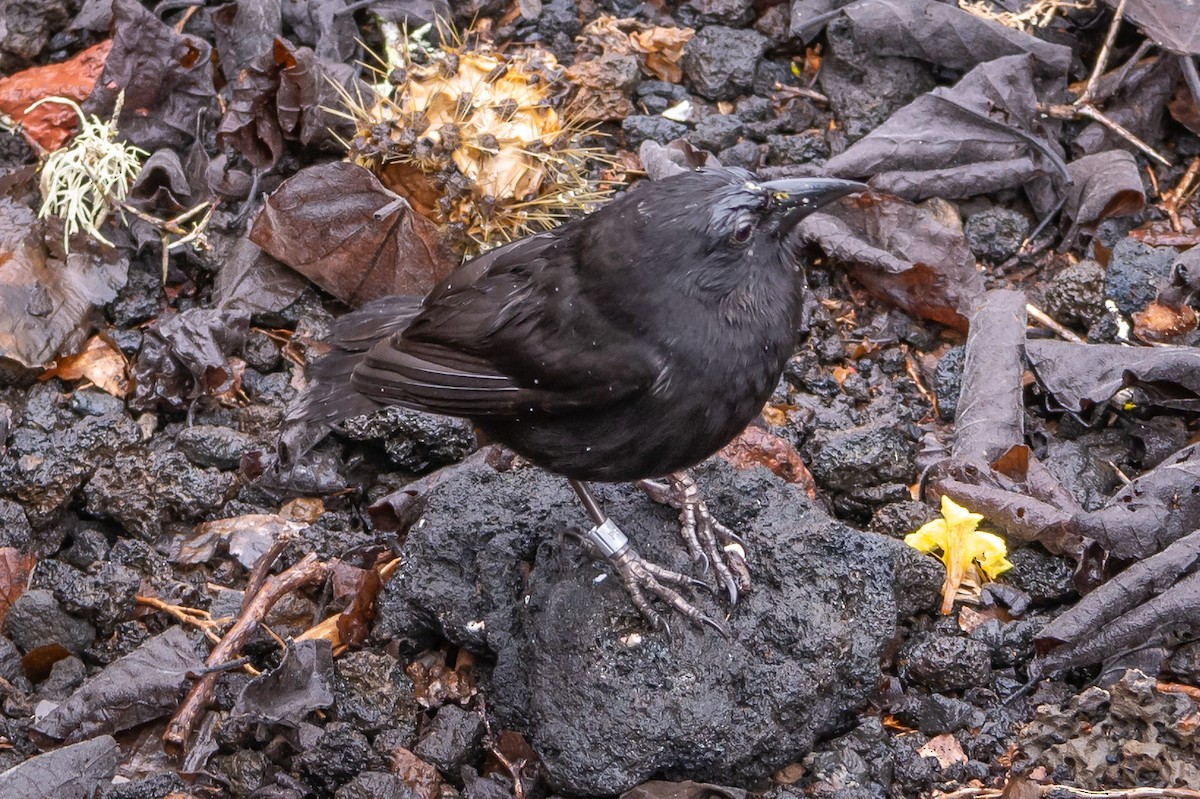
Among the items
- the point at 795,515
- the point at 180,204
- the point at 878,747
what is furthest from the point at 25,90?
the point at 878,747

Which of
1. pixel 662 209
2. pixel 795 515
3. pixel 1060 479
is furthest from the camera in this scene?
pixel 1060 479

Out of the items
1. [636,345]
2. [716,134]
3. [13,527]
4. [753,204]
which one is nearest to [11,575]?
[13,527]

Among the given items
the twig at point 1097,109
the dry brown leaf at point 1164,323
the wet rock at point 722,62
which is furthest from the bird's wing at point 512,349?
the twig at point 1097,109

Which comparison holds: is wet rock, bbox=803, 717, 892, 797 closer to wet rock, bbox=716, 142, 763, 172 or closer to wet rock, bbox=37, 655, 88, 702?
wet rock, bbox=37, 655, 88, 702

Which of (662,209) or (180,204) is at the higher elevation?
(662,209)

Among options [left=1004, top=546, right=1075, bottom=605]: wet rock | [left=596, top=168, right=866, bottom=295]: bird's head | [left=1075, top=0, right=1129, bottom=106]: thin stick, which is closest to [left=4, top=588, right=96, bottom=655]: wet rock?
[left=596, top=168, right=866, bottom=295]: bird's head

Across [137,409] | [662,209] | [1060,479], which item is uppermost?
[662,209]

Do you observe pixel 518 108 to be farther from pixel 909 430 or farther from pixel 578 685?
pixel 578 685

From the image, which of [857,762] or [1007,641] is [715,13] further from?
[857,762]

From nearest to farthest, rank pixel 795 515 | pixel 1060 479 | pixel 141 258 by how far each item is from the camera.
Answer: pixel 795 515, pixel 1060 479, pixel 141 258
